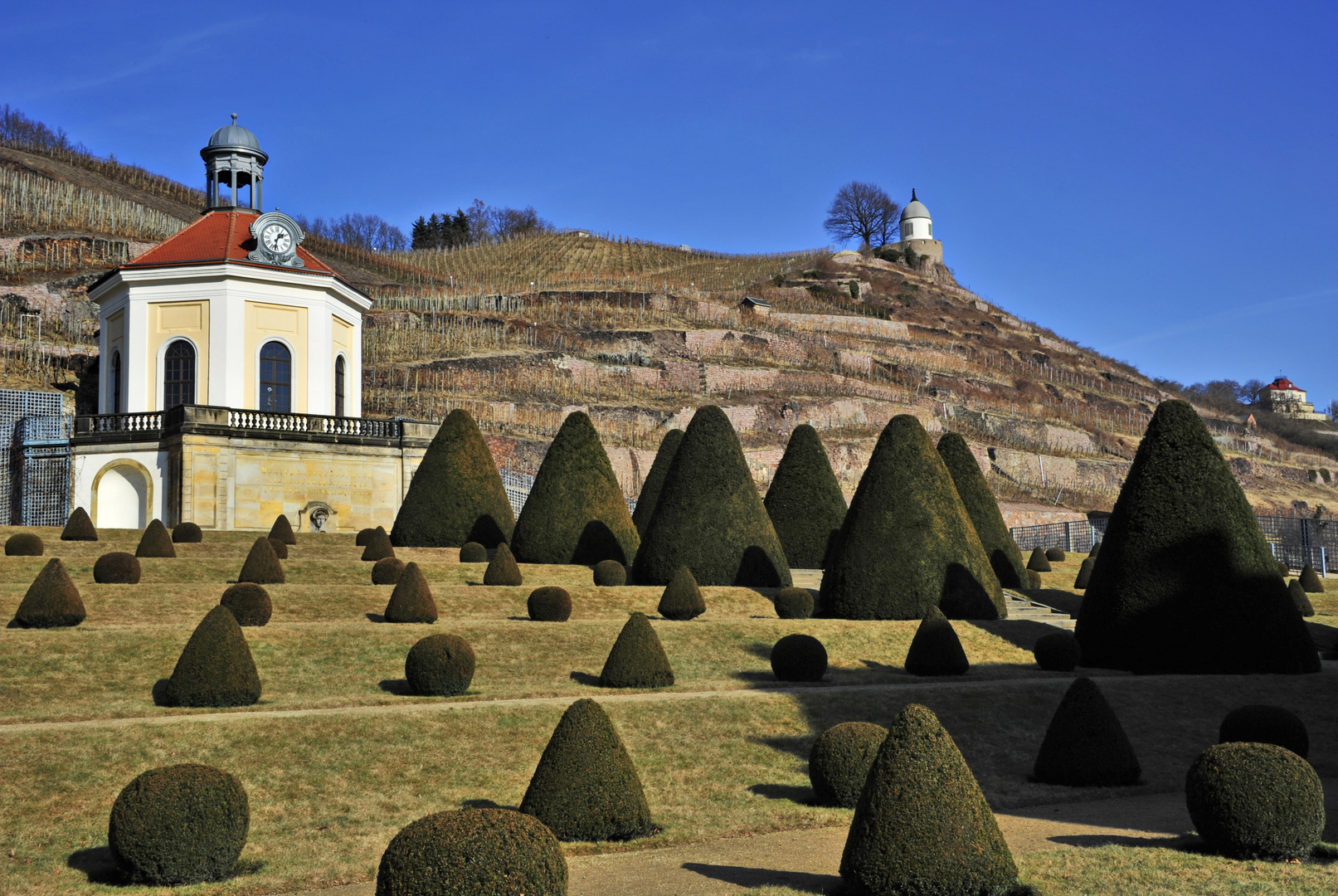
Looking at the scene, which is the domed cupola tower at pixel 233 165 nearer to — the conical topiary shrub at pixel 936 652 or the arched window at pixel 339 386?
the arched window at pixel 339 386

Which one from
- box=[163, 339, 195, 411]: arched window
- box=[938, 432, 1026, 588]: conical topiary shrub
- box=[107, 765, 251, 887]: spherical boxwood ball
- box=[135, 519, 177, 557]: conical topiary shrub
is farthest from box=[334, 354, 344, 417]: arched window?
box=[107, 765, 251, 887]: spherical boxwood ball

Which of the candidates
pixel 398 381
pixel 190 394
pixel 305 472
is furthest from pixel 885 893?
pixel 398 381

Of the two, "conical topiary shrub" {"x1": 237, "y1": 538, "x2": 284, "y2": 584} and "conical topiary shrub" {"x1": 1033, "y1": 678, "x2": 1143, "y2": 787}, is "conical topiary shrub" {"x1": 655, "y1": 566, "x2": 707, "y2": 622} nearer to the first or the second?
"conical topiary shrub" {"x1": 237, "y1": 538, "x2": 284, "y2": 584}

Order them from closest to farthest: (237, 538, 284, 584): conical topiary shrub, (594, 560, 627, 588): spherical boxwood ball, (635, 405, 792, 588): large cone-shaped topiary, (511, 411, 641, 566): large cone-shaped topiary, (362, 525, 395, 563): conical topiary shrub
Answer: (237, 538, 284, 584): conical topiary shrub
(594, 560, 627, 588): spherical boxwood ball
(635, 405, 792, 588): large cone-shaped topiary
(362, 525, 395, 563): conical topiary shrub
(511, 411, 641, 566): large cone-shaped topiary

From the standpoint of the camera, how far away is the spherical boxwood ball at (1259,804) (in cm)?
938

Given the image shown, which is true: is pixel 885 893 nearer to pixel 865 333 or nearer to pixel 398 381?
pixel 398 381

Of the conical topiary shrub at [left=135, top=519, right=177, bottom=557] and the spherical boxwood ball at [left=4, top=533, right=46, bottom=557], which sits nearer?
the spherical boxwood ball at [left=4, top=533, right=46, bottom=557]

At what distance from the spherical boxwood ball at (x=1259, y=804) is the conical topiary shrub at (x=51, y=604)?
15.5 m

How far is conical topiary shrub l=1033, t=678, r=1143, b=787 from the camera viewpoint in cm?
1315

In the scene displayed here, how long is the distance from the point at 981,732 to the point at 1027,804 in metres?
2.35

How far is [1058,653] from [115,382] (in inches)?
1320

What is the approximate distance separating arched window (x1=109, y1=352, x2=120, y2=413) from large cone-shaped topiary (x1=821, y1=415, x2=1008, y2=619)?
27998mm

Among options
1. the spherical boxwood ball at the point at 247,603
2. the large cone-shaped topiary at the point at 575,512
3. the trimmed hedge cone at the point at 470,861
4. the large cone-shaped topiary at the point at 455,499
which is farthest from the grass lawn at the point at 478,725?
the large cone-shaped topiary at the point at 455,499

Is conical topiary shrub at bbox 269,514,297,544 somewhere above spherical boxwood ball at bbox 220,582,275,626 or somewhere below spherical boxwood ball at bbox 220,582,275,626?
above
